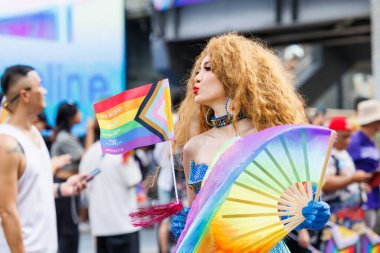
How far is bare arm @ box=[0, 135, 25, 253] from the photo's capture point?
3.49 m

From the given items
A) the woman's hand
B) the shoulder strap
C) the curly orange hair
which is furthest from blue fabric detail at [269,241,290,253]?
the shoulder strap

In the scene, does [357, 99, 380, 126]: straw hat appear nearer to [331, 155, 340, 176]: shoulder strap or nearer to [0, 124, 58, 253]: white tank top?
[331, 155, 340, 176]: shoulder strap

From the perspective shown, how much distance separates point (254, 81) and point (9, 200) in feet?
4.94

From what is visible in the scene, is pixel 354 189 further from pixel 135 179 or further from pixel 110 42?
pixel 110 42

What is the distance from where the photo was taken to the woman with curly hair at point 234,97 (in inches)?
121

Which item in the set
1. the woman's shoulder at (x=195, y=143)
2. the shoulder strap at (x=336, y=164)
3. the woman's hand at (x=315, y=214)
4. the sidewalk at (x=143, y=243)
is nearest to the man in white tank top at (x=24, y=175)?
the woman's shoulder at (x=195, y=143)

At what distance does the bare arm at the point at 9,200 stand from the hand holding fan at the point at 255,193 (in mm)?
1283

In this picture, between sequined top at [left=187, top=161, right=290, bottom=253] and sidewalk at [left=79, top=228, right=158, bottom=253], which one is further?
sidewalk at [left=79, top=228, right=158, bottom=253]

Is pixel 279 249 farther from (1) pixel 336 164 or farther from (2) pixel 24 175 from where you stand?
(1) pixel 336 164

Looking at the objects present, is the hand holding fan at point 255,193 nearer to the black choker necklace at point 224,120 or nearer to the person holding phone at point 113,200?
the black choker necklace at point 224,120

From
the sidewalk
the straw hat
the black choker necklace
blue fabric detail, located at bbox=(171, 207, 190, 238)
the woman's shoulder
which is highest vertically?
the straw hat

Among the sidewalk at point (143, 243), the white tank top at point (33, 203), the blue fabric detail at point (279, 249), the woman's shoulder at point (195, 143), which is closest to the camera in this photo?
the blue fabric detail at point (279, 249)

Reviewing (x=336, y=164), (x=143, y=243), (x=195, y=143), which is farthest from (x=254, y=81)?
(x=143, y=243)

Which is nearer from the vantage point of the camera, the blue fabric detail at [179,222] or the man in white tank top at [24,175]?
the blue fabric detail at [179,222]
